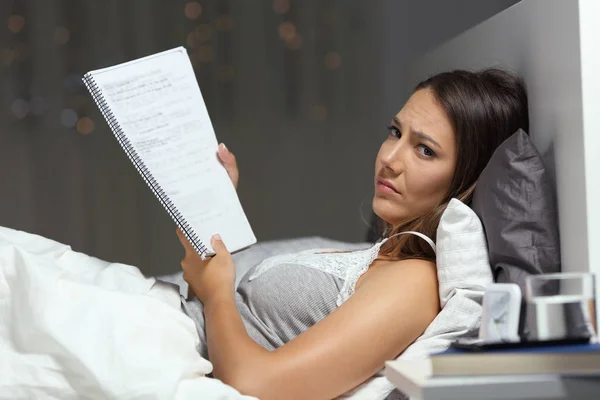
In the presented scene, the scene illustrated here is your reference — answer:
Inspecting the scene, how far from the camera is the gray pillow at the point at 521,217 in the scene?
1406 millimetres

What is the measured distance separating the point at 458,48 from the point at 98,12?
2350mm

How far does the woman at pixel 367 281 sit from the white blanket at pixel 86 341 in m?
0.09

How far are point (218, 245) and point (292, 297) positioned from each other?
0.59 ft

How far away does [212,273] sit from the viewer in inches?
63.4

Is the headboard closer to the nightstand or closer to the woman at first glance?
the woman

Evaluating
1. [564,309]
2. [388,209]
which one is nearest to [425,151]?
Result: [388,209]

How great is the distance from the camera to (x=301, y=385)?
1379 millimetres

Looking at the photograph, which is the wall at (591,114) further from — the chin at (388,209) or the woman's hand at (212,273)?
the woman's hand at (212,273)

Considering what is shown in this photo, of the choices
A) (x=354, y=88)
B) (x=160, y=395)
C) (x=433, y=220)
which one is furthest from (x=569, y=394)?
(x=354, y=88)

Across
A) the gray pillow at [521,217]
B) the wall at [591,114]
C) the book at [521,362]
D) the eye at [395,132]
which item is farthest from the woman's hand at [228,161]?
the book at [521,362]

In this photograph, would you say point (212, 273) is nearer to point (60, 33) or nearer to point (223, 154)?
point (223, 154)

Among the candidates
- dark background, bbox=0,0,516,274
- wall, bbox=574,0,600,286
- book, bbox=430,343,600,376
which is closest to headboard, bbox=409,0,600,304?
wall, bbox=574,0,600,286

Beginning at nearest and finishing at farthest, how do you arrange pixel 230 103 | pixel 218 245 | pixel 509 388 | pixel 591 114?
pixel 509 388
pixel 591 114
pixel 218 245
pixel 230 103

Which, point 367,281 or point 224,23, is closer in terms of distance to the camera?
point 367,281
